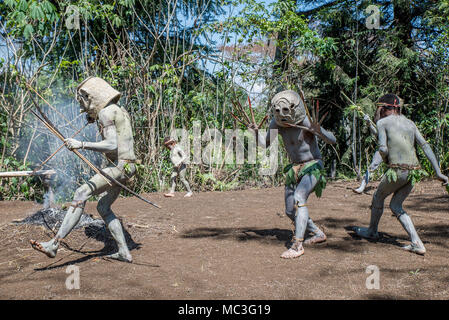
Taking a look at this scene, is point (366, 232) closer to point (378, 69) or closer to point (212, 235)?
point (212, 235)

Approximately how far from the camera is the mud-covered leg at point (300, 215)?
3787 millimetres

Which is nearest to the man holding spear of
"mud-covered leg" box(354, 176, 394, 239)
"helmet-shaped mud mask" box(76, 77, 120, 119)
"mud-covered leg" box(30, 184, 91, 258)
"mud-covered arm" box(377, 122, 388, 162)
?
"mud-covered arm" box(377, 122, 388, 162)

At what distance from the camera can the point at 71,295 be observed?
9.39 ft

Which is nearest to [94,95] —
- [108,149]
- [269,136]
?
[108,149]

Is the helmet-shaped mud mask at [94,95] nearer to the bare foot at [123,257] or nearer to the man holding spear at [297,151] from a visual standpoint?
the man holding spear at [297,151]

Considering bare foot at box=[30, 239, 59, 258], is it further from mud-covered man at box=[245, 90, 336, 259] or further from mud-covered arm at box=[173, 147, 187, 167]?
mud-covered arm at box=[173, 147, 187, 167]

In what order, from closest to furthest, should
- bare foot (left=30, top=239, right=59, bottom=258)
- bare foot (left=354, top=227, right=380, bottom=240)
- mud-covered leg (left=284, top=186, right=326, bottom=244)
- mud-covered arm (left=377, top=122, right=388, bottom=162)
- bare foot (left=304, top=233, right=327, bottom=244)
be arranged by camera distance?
bare foot (left=30, top=239, right=59, bottom=258)
mud-covered arm (left=377, top=122, right=388, bottom=162)
mud-covered leg (left=284, top=186, right=326, bottom=244)
bare foot (left=304, top=233, right=327, bottom=244)
bare foot (left=354, top=227, right=380, bottom=240)

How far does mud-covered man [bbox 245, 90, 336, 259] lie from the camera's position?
3.76 m

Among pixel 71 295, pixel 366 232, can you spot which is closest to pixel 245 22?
pixel 366 232

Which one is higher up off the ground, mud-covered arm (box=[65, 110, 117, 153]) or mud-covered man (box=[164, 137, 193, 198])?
mud-covered arm (box=[65, 110, 117, 153])

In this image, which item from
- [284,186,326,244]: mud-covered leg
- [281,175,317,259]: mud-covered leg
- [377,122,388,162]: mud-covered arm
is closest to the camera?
[281,175,317,259]: mud-covered leg

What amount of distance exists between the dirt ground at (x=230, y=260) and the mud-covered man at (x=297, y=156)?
38 cm

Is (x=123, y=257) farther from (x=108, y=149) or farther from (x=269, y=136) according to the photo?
(x=269, y=136)
